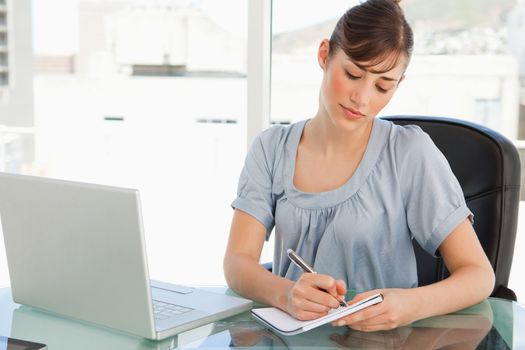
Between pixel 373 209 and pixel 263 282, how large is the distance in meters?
0.33

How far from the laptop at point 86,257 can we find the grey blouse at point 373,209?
37cm

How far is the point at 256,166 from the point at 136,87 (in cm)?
170

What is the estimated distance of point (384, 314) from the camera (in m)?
1.48

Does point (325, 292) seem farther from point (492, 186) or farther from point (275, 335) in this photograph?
point (492, 186)

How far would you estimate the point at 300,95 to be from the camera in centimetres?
346

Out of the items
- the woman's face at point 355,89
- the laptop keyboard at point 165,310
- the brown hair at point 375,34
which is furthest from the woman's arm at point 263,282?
the brown hair at point 375,34

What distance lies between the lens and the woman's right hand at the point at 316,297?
4.84 feet

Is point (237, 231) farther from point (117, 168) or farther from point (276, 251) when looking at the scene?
point (117, 168)

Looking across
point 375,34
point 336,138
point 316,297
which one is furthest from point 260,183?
point 316,297

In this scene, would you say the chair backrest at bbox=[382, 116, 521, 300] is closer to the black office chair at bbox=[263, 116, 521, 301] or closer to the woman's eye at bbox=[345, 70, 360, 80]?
the black office chair at bbox=[263, 116, 521, 301]

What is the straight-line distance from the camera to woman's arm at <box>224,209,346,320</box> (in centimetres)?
149

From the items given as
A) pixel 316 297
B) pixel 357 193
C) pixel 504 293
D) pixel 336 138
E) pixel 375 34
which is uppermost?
pixel 375 34

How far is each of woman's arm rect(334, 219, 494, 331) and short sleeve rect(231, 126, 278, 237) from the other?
1.36 feet

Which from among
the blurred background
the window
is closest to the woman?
the blurred background
